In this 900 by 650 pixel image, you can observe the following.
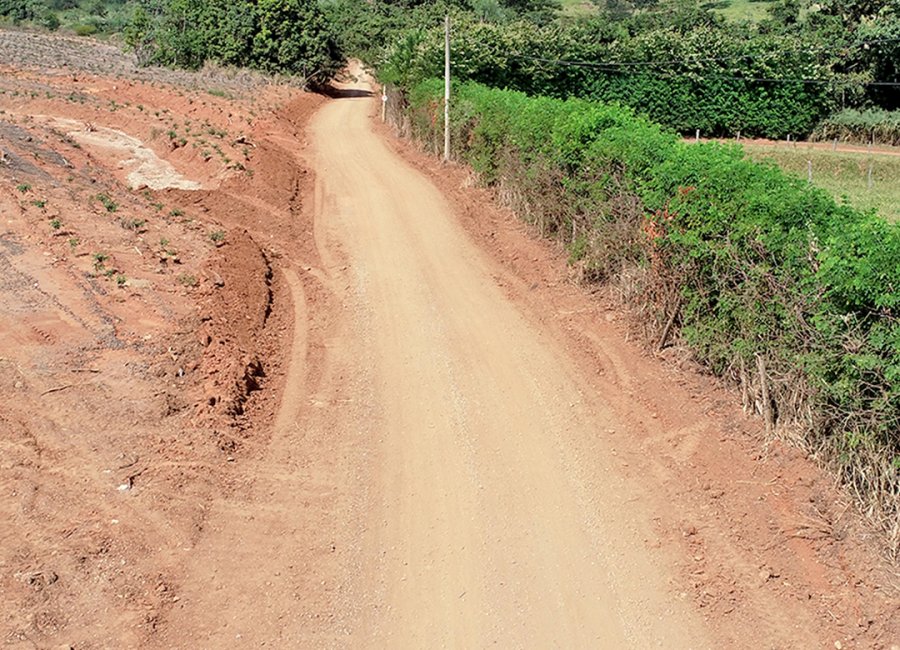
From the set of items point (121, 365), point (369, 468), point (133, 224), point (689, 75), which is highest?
point (689, 75)

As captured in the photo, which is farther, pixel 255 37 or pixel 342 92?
pixel 342 92

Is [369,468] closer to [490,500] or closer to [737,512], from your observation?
[490,500]

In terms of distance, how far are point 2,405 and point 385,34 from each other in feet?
187

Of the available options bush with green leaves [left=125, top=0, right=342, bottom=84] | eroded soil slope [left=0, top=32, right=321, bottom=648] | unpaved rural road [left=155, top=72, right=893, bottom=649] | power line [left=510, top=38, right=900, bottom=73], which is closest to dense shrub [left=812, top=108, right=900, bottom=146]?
power line [left=510, top=38, right=900, bottom=73]

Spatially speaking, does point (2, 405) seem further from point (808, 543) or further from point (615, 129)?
point (615, 129)

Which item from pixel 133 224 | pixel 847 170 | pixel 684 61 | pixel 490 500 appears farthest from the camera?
pixel 684 61

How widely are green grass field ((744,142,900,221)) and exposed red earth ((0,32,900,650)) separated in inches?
739

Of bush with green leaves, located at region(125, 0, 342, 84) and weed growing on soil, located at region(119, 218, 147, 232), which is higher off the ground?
bush with green leaves, located at region(125, 0, 342, 84)

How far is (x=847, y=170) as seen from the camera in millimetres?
34938

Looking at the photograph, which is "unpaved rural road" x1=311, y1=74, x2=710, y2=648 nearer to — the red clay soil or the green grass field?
the red clay soil

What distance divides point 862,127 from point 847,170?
1005 cm

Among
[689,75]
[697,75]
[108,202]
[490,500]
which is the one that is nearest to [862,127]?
[697,75]

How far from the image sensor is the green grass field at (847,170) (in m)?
28.6

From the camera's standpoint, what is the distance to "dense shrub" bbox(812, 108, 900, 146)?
136 feet
